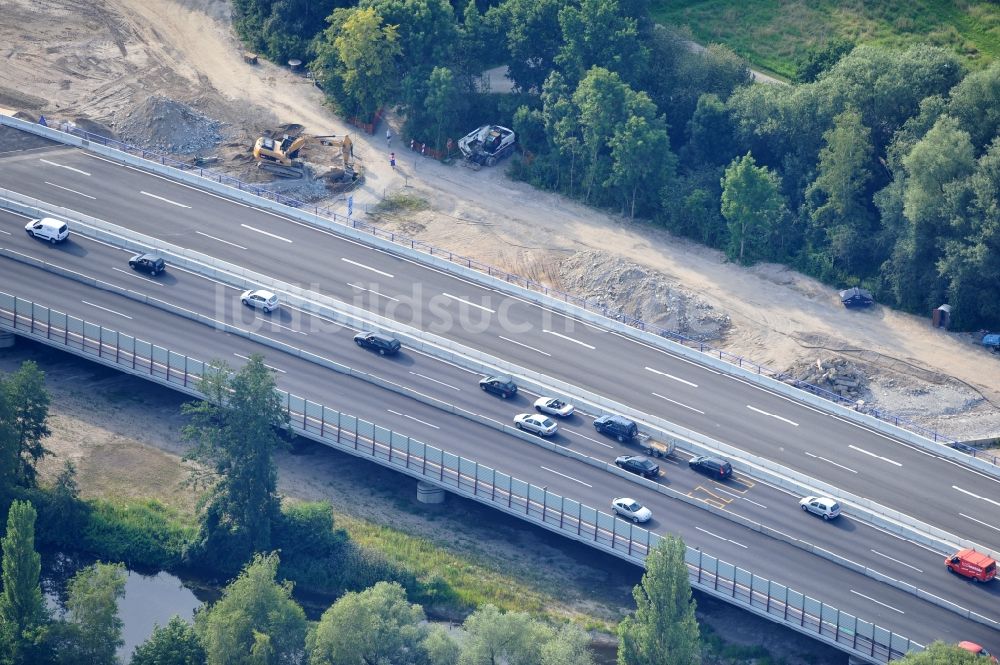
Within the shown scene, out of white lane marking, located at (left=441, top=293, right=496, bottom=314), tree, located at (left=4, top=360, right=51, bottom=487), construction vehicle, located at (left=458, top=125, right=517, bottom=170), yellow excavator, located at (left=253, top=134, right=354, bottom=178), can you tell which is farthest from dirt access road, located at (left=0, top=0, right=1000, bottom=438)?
tree, located at (left=4, top=360, right=51, bottom=487)

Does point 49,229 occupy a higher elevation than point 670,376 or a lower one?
higher

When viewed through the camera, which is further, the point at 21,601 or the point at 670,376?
the point at 670,376

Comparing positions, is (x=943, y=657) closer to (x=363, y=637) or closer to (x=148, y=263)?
(x=363, y=637)

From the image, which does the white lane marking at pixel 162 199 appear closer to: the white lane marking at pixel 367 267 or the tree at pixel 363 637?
the white lane marking at pixel 367 267

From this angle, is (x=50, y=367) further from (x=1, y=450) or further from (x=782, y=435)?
(x=782, y=435)

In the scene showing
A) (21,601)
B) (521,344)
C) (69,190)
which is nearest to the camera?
(21,601)


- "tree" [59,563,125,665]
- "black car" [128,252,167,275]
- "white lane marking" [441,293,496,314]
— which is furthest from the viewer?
"white lane marking" [441,293,496,314]

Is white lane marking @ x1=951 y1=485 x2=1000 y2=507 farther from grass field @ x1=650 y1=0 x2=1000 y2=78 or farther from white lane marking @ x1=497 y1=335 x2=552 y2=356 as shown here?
grass field @ x1=650 y1=0 x2=1000 y2=78

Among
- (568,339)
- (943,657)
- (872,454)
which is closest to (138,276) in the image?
(568,339)
